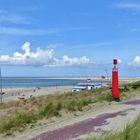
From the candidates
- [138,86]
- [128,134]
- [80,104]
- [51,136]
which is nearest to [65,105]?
[80,104]

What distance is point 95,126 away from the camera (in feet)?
33.9

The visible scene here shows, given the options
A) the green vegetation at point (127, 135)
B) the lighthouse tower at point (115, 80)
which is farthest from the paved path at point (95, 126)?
the lighthouse tower at point (115, 80)

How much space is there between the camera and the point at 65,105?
13.2m

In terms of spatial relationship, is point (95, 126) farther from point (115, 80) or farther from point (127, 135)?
point (115, 80)

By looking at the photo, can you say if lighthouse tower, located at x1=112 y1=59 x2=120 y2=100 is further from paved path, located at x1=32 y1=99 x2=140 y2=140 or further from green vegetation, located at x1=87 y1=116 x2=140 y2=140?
green vegetation, located at x1=87 y1=116 x2=140 y2=140

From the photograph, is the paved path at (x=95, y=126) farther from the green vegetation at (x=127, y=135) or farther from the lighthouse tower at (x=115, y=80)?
the lighthouse tower at (x=115, y=80)

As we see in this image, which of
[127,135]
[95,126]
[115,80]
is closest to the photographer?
[127,135]

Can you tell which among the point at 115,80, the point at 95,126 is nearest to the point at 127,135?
the point at 95,126

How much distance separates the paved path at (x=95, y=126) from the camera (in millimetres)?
9445

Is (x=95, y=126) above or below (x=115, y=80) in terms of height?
below

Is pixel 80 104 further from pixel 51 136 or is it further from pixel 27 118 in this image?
pixel 51 136

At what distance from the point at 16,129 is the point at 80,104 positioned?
11.5ft

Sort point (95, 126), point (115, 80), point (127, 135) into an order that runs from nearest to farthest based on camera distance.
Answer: point (127, 135), point (95, 126), point (115, 80)

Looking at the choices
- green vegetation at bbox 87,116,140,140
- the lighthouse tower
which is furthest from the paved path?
the lighthouse tower
